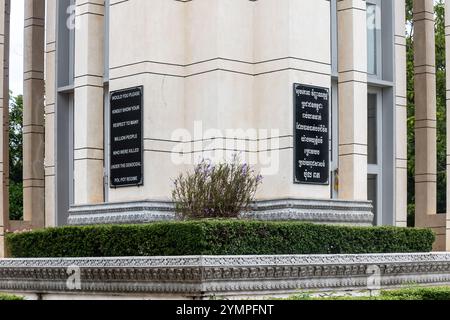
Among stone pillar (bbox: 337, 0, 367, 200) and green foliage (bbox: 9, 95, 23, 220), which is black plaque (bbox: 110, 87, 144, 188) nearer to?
stone pillar (bbox: 337, 0, 367, 200)

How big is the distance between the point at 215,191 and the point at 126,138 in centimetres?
266

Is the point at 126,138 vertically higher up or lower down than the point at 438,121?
lower down

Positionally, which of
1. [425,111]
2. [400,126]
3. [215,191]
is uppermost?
[425,111]

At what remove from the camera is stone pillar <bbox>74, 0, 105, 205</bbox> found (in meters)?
22.6

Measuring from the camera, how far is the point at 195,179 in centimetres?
1978

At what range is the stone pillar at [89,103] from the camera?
22641 millimetres

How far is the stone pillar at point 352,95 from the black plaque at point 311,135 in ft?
5.79

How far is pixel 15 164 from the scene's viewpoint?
56906 mm

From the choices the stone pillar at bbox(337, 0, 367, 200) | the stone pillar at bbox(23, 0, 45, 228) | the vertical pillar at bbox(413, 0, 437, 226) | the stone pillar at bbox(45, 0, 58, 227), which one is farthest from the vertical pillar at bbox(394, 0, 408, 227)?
the stone pillar at bbox(23, 0, 45, 228)

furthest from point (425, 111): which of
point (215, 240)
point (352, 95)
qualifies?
point (215, 240)

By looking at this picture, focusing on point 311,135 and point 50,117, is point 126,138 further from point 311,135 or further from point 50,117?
point 50,117

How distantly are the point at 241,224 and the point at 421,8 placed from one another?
19506 millimetres
